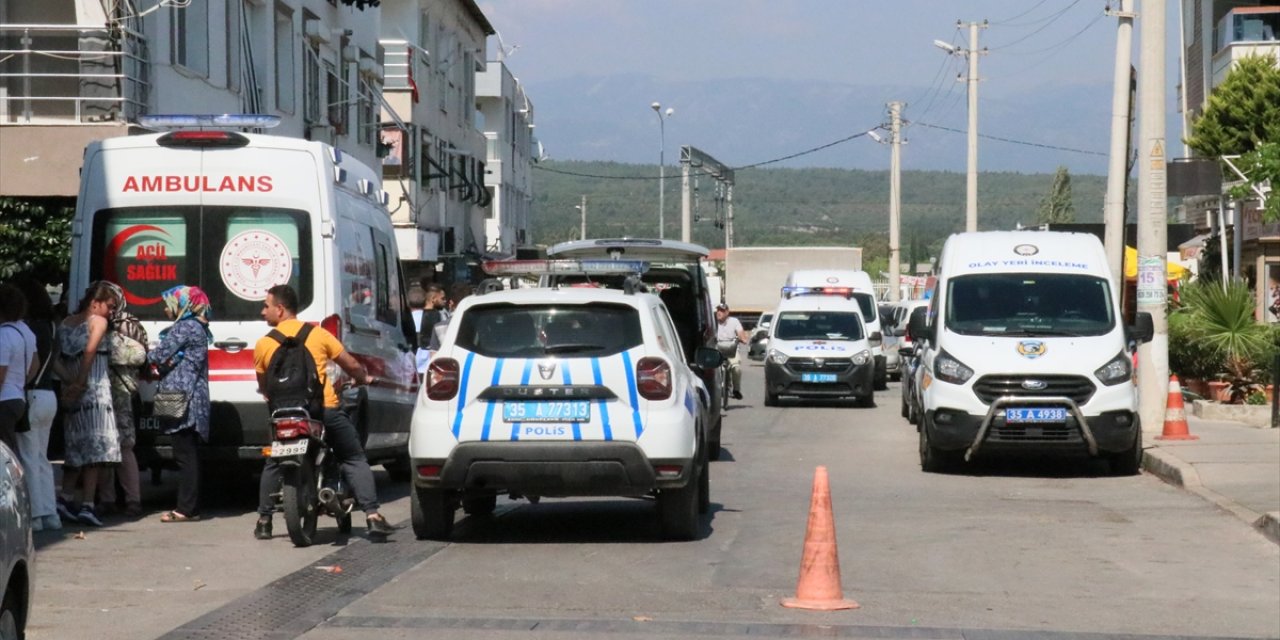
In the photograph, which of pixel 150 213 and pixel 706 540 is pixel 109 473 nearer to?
pixel 150 213

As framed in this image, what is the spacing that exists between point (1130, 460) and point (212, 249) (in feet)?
31.0

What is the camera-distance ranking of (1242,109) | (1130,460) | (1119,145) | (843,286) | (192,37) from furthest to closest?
(843,286)
(1242,109)
(1119,145)
(192,37)
(1130,460)

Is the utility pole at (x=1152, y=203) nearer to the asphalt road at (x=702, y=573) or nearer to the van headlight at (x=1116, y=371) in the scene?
the van headlight at (x=1116, y=371)

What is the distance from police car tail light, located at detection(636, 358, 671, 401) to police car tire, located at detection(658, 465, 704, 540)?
666 millimetres

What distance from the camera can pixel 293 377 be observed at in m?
12.3

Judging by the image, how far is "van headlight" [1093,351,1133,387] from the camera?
59.2 ft

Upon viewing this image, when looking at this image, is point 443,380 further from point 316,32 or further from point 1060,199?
point 1060,199

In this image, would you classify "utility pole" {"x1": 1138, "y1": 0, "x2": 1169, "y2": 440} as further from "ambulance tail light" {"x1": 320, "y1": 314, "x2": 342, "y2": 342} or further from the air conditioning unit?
the air conditioning unit

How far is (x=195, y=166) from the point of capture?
1439cm

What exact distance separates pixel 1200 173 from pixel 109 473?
77.2ft

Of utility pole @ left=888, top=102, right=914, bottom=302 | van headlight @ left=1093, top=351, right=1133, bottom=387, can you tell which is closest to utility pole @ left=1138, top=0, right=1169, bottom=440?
van headlight @ left=1093, top=351, right=1133, bottom=387

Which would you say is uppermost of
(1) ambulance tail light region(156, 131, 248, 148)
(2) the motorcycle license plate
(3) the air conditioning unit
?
(3) the air conditioning unit

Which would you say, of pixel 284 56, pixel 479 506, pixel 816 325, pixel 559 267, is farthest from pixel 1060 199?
pixel 479 506

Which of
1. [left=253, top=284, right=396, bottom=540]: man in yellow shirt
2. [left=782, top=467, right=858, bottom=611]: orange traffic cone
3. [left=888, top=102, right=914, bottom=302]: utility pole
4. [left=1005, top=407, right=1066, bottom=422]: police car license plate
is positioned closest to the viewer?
[left=782, top=467, right=858, bottom=611]: orange traffic cone
